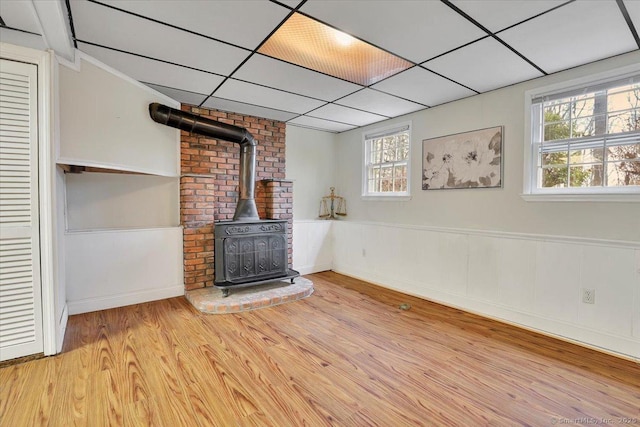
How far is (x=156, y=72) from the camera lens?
2.80 metres

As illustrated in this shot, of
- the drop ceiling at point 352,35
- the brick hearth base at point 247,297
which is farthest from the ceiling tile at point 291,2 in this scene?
the brick hearth base at point 247,297

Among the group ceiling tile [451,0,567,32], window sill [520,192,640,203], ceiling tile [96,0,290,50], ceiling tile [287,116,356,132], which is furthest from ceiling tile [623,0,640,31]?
ceiling tile [287,116,356,132]

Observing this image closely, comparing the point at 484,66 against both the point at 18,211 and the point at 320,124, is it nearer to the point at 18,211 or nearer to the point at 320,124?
the point at 320,124

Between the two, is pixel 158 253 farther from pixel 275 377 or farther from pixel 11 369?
pixel 275 377

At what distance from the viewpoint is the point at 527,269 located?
2902mm

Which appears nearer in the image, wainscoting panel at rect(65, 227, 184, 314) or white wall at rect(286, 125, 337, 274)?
wainscoting panel at rect(65, 227, 184, 314)

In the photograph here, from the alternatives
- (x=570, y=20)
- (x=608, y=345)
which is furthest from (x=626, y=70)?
(x=608, y=345)

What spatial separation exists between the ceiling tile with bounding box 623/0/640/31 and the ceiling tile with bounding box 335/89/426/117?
1889mm

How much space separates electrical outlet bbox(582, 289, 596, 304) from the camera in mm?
2518

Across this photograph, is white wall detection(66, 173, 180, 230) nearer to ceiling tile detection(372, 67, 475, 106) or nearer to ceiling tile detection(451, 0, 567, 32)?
ceiling tile detection(372, 67, 475, 106)

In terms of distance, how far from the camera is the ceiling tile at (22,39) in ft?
6.67

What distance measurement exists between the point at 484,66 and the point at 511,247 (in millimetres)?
1740

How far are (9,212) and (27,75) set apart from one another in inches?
37.9

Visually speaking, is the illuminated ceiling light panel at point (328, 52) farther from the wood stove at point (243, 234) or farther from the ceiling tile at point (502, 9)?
the wood stove at point (243, 234)
